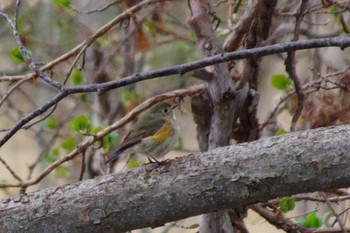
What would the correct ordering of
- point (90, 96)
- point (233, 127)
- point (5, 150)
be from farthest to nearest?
1. point (5, 150)
2. point (90, 96)
3. point (233, 127)

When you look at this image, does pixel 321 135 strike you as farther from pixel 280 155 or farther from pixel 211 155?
pixel 211 155

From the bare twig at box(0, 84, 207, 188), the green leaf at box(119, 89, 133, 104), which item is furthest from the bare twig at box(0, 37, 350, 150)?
the green leaf at box(119, 89, 133, 104)

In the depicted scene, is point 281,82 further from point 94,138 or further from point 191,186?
point 191,186

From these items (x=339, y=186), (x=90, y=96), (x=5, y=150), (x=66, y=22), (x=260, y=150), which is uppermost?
(x=5, y=150)

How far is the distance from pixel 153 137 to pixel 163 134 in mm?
43

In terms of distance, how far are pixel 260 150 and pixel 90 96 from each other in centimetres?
334

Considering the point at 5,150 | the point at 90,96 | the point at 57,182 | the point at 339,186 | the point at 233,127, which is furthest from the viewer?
the point at 5,150

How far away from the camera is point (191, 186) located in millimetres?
2268

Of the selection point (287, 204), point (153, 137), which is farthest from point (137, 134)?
point (287, 204)

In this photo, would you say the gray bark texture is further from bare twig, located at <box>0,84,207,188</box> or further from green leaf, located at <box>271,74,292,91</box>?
green leaf, located at <box>271,74,292,91</box>

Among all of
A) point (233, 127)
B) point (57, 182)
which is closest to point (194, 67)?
point (233, 127)

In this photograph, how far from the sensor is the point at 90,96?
5465mm

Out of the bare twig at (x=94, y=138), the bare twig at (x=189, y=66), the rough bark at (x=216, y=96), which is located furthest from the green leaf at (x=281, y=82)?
the bare twig at (x=189, y=66)

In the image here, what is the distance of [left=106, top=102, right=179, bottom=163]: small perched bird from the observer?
3256 millimetres
